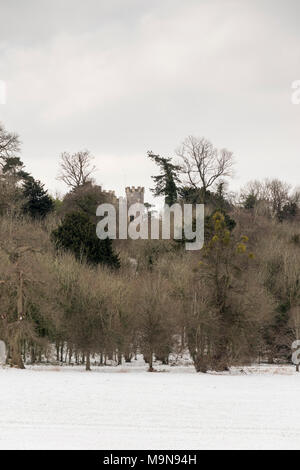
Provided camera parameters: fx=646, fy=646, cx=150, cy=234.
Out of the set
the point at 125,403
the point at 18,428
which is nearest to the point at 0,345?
the point at 125,403

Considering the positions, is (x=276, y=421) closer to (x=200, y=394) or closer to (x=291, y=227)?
(x=200, y=394)

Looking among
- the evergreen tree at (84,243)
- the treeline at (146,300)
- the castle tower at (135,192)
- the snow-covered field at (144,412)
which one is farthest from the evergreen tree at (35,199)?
the snow-covered field at (144,412)

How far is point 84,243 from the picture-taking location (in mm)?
57062

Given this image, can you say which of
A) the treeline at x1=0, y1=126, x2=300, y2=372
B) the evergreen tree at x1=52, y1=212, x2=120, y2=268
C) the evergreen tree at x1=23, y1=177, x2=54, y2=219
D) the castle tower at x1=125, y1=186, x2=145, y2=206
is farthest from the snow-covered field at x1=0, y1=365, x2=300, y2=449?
the castle tower at x1=125, y1=186, x2=145, y2=206

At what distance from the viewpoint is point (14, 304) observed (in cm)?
3884

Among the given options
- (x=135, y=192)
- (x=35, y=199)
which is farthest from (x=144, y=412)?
(x=135, y=192)

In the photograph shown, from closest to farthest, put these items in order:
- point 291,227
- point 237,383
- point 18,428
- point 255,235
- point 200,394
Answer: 1. point 18,428
2. point 200,394
3. point 237,383
4. point 255,235
5. point 291,227

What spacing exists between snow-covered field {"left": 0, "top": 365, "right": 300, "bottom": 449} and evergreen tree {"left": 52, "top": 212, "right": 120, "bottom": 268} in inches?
892

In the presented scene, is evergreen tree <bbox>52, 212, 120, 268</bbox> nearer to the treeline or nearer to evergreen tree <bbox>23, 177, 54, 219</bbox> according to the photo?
the treeline

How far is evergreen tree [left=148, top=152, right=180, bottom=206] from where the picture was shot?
75875 mm

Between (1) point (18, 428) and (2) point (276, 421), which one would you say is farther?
(2) point (276, 421)

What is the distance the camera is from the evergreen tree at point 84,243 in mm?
56688

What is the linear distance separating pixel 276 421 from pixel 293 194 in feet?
257

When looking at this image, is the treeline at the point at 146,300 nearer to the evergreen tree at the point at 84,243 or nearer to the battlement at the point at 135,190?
the evergreen tree at the point at 84,243
